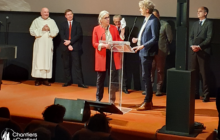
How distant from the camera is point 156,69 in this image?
276 inches

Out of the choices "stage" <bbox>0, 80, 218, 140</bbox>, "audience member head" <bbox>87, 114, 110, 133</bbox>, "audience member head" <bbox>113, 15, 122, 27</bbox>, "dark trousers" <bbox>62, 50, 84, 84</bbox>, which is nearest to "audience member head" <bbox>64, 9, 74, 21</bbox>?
"dark trousers" <bbox>62, 50, 84, 84</bbox>

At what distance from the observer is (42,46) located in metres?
7.34

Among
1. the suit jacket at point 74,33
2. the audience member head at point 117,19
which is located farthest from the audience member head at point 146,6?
the suit jacket at point 74,33

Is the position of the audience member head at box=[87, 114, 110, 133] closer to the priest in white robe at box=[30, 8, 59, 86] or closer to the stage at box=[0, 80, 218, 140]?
the stage at box=[0, 80, 218, 140]

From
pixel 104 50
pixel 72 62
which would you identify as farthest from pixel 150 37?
pixel 72 62

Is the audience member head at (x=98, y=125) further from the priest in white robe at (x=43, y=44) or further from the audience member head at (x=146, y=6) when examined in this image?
the priest in white robe at (x=43, y=44)

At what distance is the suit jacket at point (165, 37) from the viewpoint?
6512 millimetres

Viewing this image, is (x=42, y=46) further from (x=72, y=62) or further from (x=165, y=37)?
(x=165, y=37)

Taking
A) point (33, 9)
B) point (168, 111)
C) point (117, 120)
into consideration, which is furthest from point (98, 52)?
point (33, 9)

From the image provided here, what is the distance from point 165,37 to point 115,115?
2197 millimetres

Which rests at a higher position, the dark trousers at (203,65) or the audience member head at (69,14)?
the audience member head at (69,14)

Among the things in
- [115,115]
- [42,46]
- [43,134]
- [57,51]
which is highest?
[42,46]

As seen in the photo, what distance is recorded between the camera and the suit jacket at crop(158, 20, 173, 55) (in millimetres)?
6512

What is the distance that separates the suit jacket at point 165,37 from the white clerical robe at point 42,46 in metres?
2.23
